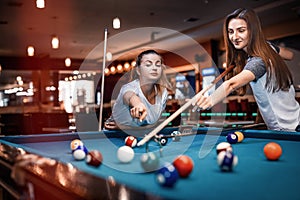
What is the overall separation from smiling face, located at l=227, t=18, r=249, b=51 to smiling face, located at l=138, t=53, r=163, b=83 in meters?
0.58

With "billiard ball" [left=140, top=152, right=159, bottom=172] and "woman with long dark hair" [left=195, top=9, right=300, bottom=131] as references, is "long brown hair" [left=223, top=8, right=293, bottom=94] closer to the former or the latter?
"woman with long dark hair" [left=195, top=9, right=300, bottom=131]

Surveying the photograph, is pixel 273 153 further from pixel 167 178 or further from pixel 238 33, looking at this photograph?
pixel 238 33

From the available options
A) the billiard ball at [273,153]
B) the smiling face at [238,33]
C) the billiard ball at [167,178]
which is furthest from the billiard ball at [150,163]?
the smiling face at [238,33]

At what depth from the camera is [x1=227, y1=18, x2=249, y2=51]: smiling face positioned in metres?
2.09

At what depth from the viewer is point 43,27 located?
24.5 feet

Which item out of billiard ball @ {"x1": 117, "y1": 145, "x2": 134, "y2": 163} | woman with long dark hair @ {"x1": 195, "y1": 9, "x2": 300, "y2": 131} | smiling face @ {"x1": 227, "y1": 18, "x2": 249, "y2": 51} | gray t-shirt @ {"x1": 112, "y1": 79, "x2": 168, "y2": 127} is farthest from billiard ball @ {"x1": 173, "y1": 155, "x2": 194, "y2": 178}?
gray t-shirt @ {"x1": 112, "y1": 79, "x2": 168, "y2": 127}

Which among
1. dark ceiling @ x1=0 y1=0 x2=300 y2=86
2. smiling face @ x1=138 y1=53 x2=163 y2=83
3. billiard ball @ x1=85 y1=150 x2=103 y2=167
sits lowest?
billiard ball @ x1=85 y1=150 x2=103 y2=167

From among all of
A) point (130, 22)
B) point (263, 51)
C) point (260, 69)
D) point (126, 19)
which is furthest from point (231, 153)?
point (130, 22)

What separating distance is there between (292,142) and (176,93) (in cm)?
895

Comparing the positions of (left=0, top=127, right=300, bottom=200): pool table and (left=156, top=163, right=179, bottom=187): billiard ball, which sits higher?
(left=156, top=163, right=179, bottom=187): billiard ball

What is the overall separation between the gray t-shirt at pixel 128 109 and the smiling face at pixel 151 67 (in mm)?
111

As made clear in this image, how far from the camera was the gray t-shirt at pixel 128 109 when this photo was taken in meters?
2.51

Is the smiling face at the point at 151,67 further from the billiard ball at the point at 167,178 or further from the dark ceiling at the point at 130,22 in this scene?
the dark ceiling at the point at 130,22

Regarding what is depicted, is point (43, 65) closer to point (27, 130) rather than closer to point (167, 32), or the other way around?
point (167, 32)
